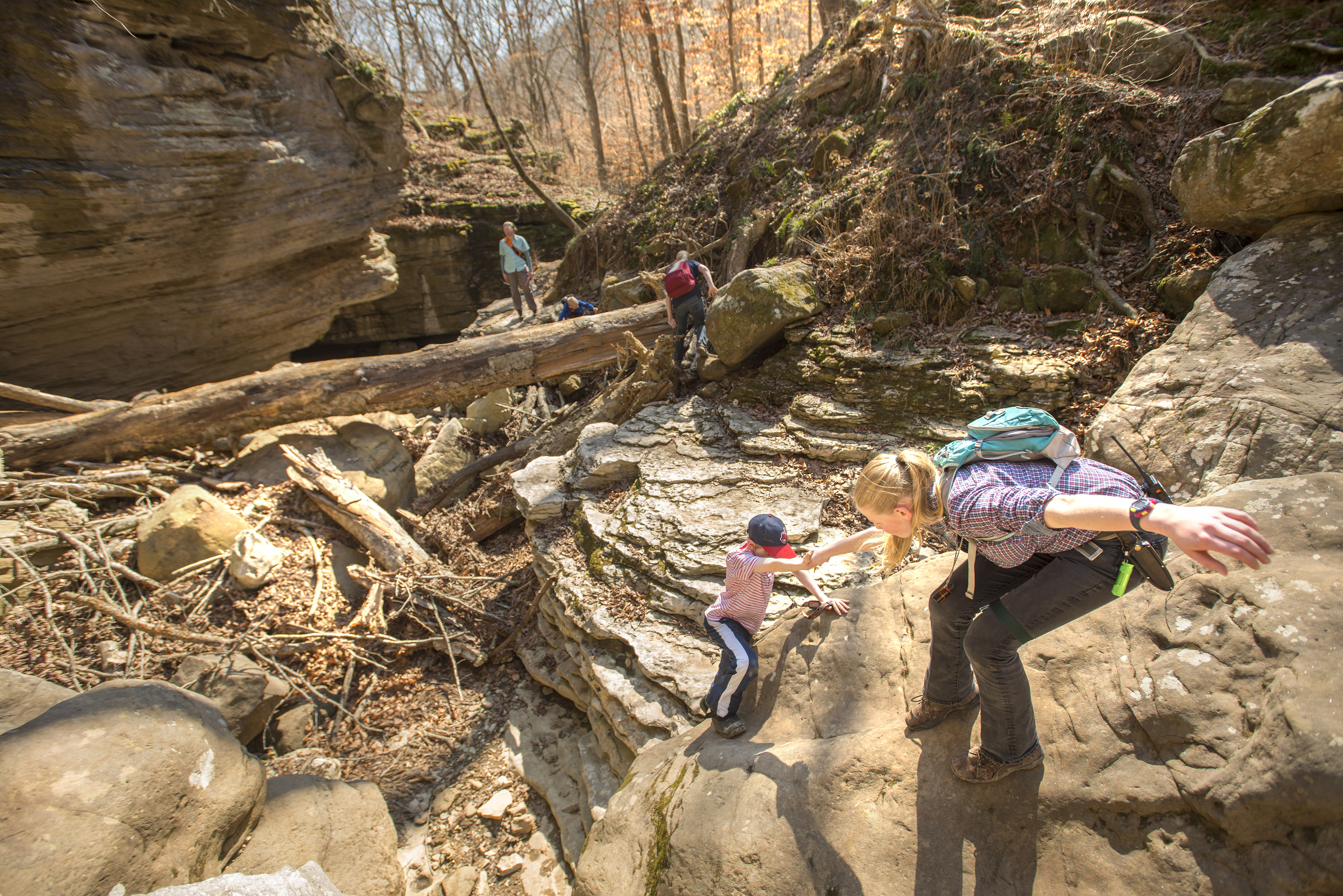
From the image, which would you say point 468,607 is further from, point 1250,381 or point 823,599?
point 1250,381

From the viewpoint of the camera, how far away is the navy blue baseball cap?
3.18 m

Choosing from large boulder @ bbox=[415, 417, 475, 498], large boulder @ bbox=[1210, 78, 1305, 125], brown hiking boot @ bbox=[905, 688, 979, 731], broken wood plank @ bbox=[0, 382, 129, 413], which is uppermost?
large boulder @ bbox=[1210, 78, 1305, 125]

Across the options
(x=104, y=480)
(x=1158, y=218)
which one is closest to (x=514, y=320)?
(x=104, y=480)

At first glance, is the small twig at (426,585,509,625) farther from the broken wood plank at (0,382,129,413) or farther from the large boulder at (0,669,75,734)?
the broken wood plank at (0,382,129,413)

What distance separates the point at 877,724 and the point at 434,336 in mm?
15138

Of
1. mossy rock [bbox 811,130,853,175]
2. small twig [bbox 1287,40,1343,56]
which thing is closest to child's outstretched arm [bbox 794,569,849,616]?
small twig [bbox 1287,40,1343,56]

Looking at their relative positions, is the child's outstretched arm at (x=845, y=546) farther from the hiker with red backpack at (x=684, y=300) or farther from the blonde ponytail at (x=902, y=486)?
the hiker with red backpack at (x=684, y=300)

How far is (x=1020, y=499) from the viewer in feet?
6.05

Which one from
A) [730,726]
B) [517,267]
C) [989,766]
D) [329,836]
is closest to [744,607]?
[730,726]

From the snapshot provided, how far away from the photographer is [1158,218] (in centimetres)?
550

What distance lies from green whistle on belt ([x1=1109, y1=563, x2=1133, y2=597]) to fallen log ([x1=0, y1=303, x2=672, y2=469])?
7.31 metres

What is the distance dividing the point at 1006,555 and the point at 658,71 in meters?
14.5

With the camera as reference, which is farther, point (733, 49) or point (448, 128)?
point (448, 128)

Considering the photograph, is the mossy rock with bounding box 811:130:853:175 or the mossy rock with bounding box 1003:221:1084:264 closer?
the mossy rock with bounding box 1003:221:1084:264
